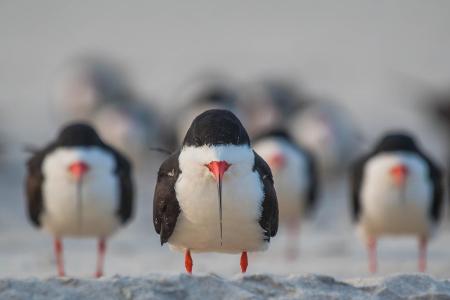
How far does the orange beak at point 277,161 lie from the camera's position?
34.6 feet

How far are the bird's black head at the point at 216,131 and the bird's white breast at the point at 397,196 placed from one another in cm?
346

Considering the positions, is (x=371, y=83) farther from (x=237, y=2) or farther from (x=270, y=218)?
(x=270, y=218)

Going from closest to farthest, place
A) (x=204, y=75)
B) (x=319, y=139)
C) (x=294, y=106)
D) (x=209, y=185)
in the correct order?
(x=209, y=185) < (x=319, y=139) < (x=294, y=106) < (x=204, y=75)

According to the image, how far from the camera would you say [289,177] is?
10820 millimetres

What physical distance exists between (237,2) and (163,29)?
151 inches

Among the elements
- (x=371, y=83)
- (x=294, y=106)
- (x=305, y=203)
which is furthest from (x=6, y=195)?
(x=371, y=83)

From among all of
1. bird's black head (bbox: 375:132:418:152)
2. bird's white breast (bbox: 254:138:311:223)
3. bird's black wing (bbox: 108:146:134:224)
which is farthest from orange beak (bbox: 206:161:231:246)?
bird's white breast (bbox: 254:138:311:223)

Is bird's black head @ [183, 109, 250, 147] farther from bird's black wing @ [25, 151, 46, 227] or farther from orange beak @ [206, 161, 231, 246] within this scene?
bird's black wing @ [25, 151, 46, 227]

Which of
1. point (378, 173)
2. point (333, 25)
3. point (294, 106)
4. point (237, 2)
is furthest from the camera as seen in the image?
point (237, 2)

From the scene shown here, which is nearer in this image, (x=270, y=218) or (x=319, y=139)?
(x=270, y=218)

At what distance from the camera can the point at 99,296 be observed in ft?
15.1

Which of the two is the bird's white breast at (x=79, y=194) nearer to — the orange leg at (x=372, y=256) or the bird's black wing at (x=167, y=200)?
the orange leg at (x=372, y=256)

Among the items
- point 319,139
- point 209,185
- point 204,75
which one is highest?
point 204,75

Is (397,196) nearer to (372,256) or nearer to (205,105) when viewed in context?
(372,256)
